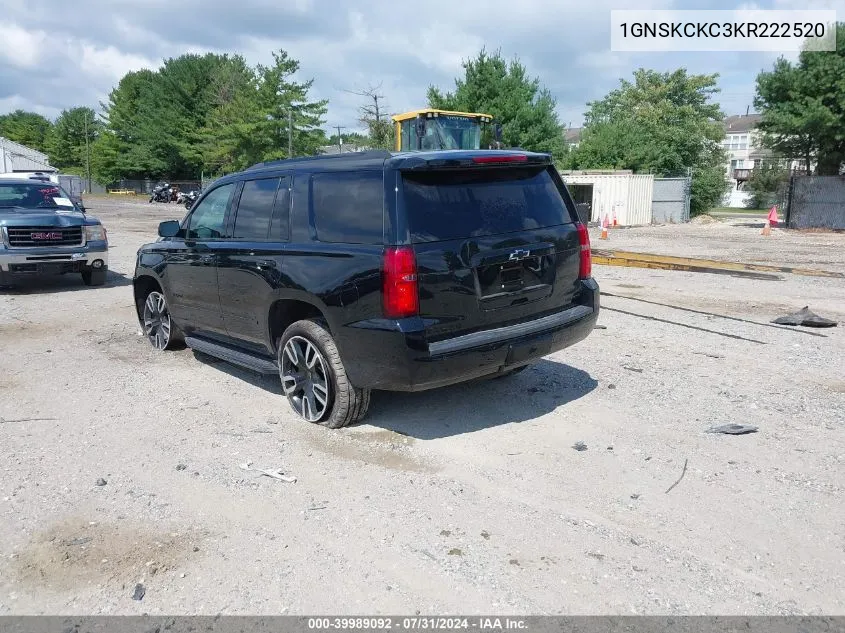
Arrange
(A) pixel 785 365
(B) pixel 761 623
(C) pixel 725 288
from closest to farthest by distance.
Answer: (B) pixel 761 623
(A) pixel 785 365
(C) pixel 725 288

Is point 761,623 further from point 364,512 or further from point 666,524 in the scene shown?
point 364,512

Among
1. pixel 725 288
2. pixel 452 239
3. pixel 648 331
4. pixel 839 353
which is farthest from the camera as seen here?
pixel 725 288

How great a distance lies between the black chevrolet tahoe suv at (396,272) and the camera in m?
4.37

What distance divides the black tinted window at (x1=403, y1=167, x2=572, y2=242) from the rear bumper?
2.18 feet

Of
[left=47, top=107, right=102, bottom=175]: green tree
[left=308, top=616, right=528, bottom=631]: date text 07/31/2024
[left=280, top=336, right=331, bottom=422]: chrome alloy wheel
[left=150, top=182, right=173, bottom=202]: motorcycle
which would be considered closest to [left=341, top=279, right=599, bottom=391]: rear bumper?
[left=280, top=336, right=331, bottom=422]: chrome alloy wheel

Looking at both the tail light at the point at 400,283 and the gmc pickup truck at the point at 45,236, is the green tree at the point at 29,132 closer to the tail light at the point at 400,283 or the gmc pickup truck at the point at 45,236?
the gmc pickup truck at the point at 45,236

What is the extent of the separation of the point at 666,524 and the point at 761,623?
812 mm

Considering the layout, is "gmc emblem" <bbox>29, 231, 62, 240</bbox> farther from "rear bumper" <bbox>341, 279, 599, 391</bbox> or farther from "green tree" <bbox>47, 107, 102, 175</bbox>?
"green tree" <bbox>47, 107, 102, 175</bbox>

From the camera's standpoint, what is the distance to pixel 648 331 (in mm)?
7996

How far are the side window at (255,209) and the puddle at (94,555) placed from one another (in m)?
2.51

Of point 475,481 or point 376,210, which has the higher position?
point 376,210

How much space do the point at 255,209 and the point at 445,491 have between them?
9.40 feet

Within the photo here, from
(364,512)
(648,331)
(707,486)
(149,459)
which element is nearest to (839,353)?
(648,331)

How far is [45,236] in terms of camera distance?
11125mm
